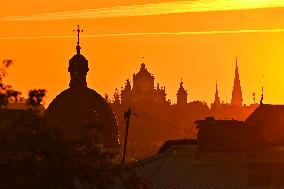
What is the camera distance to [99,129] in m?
31.4

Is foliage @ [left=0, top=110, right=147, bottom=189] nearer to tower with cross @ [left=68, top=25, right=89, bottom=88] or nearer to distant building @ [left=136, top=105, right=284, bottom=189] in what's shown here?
distant building @ [left=136, top=105, right=284, bottom=189]

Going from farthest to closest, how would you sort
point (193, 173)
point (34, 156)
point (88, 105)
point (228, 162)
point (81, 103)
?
point (81, 103) < point (88, 105) < point (193, 173) < point (228, 162) < point (34, 156)

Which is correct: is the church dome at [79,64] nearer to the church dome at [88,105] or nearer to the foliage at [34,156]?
the church dome at [88,105]

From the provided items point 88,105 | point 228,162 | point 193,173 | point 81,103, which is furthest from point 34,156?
point 81,103

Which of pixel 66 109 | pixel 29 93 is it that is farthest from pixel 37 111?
pixel 66 109

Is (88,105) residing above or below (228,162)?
above

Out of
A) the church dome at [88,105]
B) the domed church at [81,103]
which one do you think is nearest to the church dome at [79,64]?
the domed church at [81,103]

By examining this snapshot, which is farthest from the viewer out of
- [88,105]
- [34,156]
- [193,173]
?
[88,105]

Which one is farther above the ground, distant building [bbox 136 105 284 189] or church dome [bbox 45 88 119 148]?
church dome [bbox 45 88 119 148]

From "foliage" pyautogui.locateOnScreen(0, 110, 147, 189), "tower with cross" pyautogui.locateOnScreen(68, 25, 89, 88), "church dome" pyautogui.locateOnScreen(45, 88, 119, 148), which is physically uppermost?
"tower with cross" pyautogui.locateOnScreen(68, 25, 89, 88)

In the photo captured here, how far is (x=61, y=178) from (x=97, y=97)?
10660cm

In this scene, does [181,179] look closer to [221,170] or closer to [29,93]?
[221,170]

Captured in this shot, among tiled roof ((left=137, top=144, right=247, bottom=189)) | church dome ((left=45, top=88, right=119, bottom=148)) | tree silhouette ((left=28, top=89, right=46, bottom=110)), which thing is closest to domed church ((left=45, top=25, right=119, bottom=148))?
church dome ((left=45, top=88, right=119, bottom=148))

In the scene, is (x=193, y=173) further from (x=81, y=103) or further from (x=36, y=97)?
(x=81, y=103)
